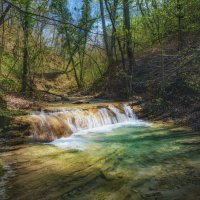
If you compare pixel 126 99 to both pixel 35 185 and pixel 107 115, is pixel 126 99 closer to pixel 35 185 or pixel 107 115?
pixel 107 115

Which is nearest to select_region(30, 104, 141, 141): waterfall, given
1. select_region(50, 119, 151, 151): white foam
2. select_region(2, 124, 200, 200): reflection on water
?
select_region(50, 119, 151, 151): white foam

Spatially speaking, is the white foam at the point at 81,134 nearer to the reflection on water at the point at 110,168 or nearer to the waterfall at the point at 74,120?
the reflection on water at the point at 110,168

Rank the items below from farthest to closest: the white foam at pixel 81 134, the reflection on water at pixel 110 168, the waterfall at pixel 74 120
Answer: the waterfall at pixel 74 120
the white foam at pixel 81 134
the reflection on water at pixel 110 168

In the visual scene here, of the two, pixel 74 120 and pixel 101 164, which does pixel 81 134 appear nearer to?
pixel 74 120

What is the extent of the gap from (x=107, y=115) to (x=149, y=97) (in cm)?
335

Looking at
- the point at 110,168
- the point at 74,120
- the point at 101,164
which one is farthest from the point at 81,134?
the point at 110,168

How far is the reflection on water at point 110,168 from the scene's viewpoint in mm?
6629

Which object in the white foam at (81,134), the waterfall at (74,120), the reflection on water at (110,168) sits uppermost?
the waterfall at (74,120)

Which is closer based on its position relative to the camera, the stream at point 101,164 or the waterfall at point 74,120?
the stream at point 101,164

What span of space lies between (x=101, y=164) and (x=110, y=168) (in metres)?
0.50

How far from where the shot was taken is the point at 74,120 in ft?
49.3

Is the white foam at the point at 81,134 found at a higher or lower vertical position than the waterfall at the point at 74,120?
lower

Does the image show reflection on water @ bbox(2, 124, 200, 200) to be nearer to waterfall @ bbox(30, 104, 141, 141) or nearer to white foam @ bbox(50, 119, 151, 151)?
white foam @ bbox(50, 119, 151, 151)

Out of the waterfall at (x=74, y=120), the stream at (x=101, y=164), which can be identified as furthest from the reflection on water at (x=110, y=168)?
the waterfall at (x=74, y=120)
